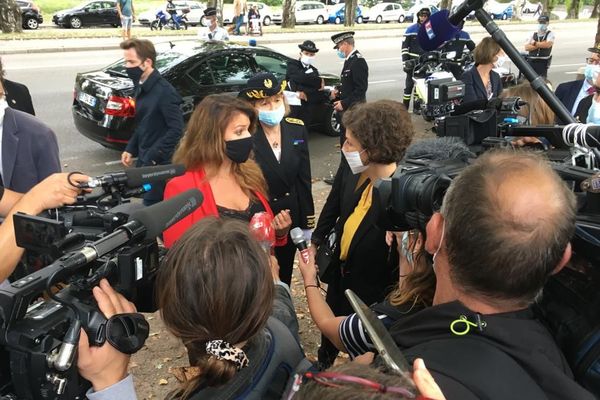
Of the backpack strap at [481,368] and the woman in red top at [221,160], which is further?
the woman in red top at [221,160]

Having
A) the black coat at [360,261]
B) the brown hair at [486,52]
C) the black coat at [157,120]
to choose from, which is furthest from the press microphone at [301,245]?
the brown hair at [486,52]

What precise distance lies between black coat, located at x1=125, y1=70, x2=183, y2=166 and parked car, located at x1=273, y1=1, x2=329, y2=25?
101ft

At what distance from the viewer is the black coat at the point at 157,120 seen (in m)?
4.85

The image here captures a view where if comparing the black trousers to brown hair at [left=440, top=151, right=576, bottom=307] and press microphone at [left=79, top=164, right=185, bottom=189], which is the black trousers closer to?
press microphone at [left=79, top=164, right=185, bottom=189]

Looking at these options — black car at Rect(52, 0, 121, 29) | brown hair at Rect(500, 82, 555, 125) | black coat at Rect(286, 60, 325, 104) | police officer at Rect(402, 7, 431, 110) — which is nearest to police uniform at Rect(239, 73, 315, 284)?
brown hair at Rect(500, 82, 555, 125)

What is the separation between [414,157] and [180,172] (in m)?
0.83

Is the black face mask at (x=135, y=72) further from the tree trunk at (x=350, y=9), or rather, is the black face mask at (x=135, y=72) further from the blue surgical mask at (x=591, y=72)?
the tree trunk at (x=350, y=9)

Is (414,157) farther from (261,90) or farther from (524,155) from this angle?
(261,90)

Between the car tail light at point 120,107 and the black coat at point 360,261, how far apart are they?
4618 mm

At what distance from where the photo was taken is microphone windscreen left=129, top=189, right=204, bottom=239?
1462 mm

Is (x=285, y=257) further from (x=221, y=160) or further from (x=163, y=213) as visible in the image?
(x=163, y=213)

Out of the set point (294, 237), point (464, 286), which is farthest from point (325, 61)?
point (464, 286)

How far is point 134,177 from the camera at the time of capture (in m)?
1.62

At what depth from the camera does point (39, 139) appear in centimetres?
278
